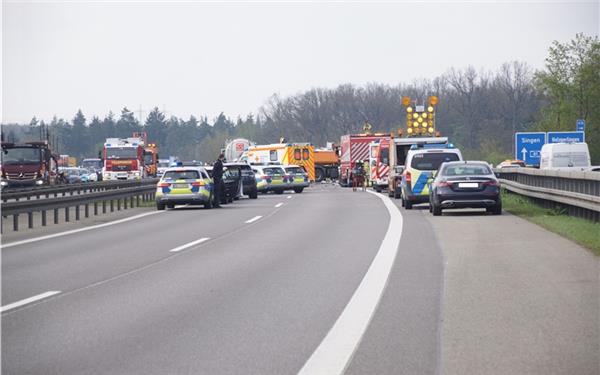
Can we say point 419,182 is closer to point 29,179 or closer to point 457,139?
point 29,179

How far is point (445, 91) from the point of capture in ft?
445

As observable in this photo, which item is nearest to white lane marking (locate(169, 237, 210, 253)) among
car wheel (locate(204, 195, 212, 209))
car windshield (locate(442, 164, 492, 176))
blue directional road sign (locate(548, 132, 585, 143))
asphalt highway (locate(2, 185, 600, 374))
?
asphalt highway (locate(2, 185, 600, 374))

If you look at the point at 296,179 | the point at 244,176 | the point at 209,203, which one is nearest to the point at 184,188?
the point at 209,203

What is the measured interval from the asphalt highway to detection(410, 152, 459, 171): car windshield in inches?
414

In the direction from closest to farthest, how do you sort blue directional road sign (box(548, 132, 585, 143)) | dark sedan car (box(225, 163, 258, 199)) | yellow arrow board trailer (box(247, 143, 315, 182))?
dark sedan car (box(225, 163, 258, 199)), blue directional road sign (box(548, 132, 585, 143)), yellow arrow board trailer (box(247, 143, 315, 182))

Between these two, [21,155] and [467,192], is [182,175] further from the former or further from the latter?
[21,155]

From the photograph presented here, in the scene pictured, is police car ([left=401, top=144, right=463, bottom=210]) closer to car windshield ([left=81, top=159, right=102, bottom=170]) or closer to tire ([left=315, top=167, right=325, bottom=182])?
tire ([left=315, top=167, right=325, bottom=182])

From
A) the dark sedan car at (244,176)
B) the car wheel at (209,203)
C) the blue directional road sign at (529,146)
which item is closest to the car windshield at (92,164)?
the dark sedan car at (244,176)

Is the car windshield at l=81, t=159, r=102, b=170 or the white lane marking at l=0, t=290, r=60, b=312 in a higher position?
the car windshield at l=81, t=159, r=102, b=170

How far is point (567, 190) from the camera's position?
25188 mm

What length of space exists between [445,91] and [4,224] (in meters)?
111

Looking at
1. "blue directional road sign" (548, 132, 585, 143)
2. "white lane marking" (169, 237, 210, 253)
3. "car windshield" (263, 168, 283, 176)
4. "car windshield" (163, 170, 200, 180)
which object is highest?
"blue directional road sign" (548, 132, 585, 143)

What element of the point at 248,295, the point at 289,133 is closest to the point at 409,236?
the point at 248,295

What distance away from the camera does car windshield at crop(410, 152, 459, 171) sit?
3102 cm
